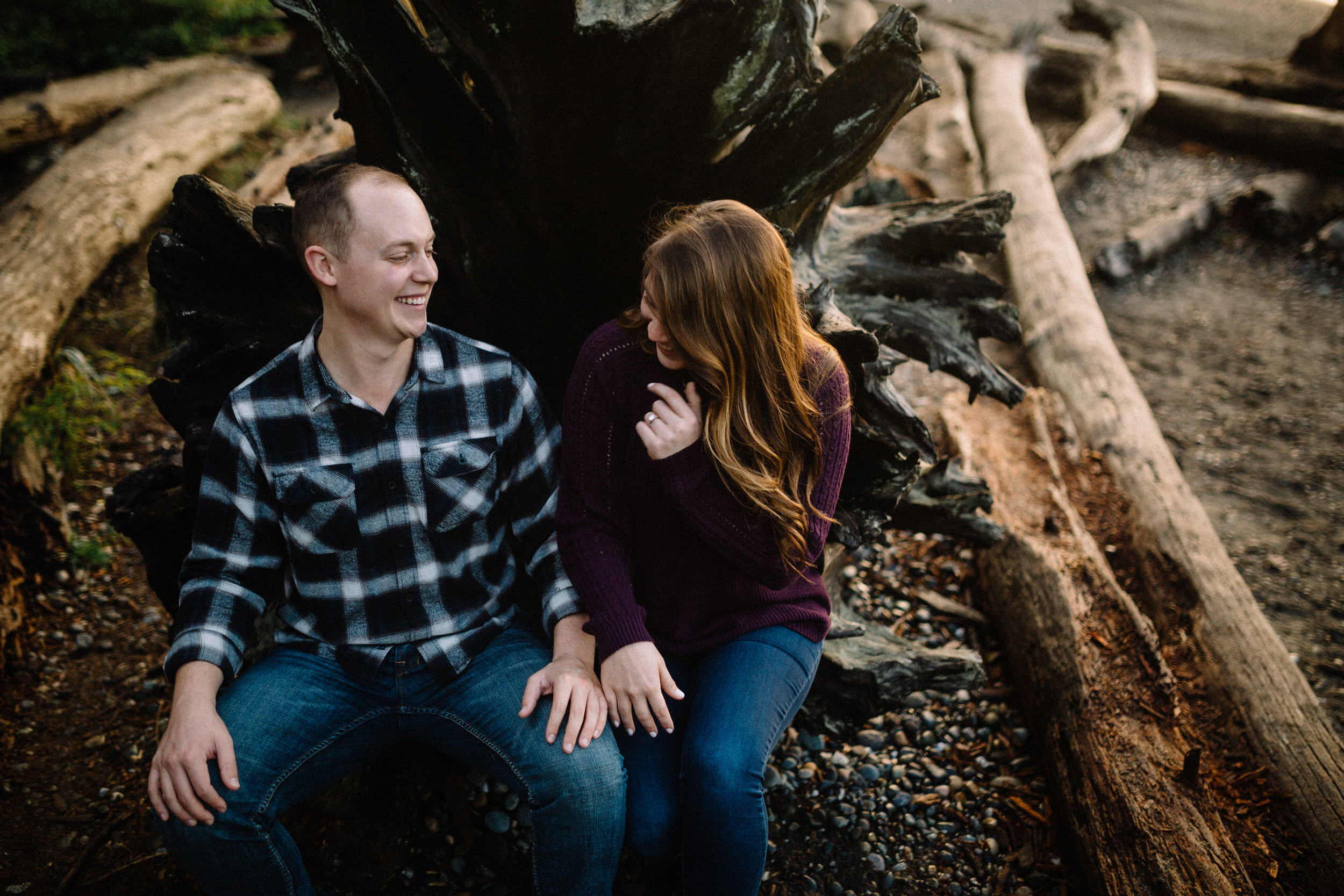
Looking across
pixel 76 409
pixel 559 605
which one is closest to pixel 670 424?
pixel 559 605

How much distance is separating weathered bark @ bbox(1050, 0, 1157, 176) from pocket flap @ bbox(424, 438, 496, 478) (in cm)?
688

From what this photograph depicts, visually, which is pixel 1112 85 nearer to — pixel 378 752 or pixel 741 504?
pixel 741 504

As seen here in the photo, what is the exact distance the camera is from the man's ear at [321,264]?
2096 mm

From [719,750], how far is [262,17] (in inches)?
421

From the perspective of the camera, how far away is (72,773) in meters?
2.84

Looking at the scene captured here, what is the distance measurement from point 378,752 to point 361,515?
71 centimetres

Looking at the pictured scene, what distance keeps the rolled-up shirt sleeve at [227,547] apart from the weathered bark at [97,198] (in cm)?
223

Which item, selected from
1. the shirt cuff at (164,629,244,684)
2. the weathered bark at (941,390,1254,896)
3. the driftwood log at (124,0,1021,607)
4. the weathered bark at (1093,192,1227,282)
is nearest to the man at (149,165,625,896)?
the shirt cuff at (164,629,244,684)

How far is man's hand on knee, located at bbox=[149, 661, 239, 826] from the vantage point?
190 cm

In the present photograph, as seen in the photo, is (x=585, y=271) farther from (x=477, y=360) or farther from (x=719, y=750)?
(x=719, y=750)

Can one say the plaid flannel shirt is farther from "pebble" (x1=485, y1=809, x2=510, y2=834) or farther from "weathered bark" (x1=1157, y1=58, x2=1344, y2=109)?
"weathered bark" (x1=1157, y1=58, x2=1344, y2=109)

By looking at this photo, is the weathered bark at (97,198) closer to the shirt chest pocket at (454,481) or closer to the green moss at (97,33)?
the green moss at (97,33)

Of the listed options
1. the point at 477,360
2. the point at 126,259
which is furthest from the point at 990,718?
the point at 126,259

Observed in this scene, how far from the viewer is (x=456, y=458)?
229cm
